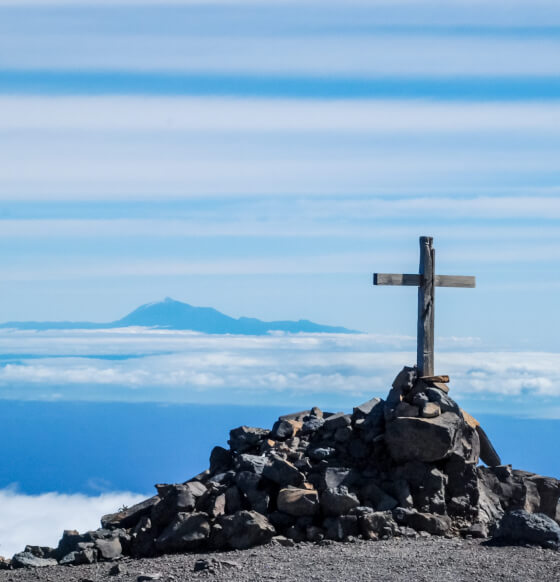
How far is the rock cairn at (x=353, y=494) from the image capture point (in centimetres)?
1648

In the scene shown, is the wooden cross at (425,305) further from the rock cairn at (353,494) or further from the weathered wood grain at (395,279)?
the rock cairn at (353,494)

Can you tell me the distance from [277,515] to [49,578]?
4.20m

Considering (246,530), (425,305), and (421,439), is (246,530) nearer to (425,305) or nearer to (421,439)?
(421,439)

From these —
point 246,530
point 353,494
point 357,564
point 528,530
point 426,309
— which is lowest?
point 357,564

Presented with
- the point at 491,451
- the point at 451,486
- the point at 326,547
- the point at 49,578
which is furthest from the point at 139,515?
the point at 491,451

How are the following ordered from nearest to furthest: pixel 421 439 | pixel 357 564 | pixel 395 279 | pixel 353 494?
pixel 357 564
pixel 353 494
pixel 421 439
pixel 395 279

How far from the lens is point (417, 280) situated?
63.1 ft

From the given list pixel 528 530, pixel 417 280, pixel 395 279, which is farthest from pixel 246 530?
pixel 417 280

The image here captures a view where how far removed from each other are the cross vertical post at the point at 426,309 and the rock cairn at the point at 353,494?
343mm

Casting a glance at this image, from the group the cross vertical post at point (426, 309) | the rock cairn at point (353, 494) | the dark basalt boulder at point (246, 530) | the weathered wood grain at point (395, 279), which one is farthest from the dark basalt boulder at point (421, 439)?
the dark basalt boulder at point (246, 530)

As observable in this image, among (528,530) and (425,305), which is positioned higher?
(425,305)

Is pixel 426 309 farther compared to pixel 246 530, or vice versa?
pixel 426 309

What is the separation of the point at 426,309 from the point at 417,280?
64 cm

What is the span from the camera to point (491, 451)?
20156mm
